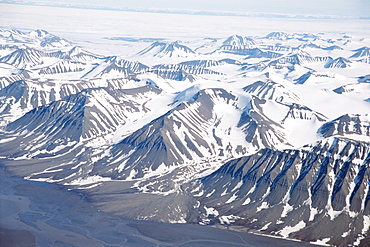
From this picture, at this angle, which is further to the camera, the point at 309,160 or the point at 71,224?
the point at 309,160

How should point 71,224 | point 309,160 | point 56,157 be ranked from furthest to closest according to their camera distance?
point 56,157, point 309,160, point 71,224

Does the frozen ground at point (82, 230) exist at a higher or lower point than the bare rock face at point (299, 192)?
lower

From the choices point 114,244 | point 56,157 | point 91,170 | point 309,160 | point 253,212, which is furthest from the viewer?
point 56,157

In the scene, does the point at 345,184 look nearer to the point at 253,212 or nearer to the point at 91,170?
the point at 253,212

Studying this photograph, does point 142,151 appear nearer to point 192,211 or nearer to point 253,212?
point 192,211

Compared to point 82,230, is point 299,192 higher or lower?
higher

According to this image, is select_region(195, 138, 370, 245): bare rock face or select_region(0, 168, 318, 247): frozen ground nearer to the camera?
select_region(0, 168, 318, 247): frozen ground

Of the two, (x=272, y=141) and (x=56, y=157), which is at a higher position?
(x=272, y=141)

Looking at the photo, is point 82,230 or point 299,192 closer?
point 82,230

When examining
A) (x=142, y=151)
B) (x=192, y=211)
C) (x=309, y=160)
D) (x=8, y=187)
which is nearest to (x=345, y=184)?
(x=309, y=160)

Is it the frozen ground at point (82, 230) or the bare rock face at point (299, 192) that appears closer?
the frozen ground at point (82, 230)

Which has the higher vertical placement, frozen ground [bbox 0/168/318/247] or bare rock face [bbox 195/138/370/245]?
bare rock face [bbox 195/138/370/245]
